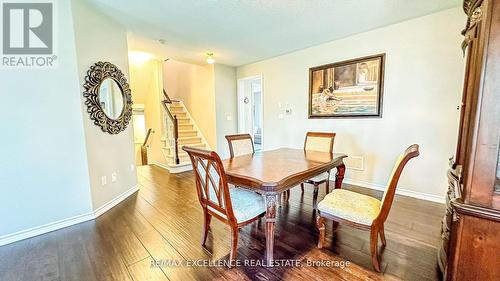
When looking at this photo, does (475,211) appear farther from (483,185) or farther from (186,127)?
(186,127)

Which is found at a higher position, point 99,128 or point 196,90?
point 196,90

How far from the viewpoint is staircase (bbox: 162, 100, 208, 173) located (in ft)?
15.5

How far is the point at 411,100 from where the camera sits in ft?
9.77

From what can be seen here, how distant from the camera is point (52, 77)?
7.22 ft

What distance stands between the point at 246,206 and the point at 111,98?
8.06 feet

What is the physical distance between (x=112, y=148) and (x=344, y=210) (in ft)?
9.65

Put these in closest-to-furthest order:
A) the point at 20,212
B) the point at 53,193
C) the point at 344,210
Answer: the point at 344,210 < the point at 20,212 < the point at 53,193

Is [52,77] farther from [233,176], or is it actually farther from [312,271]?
[312,271]

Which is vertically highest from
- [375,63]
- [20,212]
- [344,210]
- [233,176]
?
[375,63]

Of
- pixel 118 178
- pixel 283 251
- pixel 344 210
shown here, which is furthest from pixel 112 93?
pixel 344 210

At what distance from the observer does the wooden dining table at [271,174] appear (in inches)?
62.8

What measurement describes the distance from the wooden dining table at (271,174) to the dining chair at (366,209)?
31 cm

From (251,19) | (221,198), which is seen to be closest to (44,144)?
(221,198)

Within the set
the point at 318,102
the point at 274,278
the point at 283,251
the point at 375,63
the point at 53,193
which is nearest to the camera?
the point at 274,278
